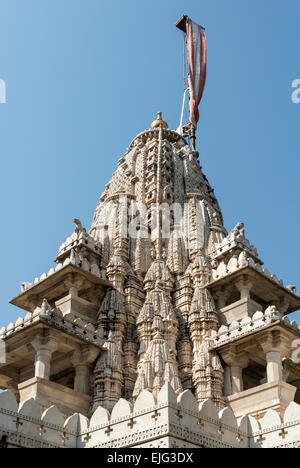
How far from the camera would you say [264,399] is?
25.5m

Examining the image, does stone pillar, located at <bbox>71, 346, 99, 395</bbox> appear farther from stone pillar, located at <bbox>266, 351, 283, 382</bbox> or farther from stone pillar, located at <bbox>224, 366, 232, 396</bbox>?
stone pillar, located at <bbox>266, 351, 283, 382</bbox>

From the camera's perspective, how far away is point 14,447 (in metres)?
17.0

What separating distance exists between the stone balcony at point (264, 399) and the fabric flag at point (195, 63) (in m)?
26.2

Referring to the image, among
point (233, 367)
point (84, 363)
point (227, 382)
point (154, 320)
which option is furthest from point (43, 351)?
point (233, 367)

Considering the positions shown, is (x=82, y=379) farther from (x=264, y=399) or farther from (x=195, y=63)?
(x=195, y=63)

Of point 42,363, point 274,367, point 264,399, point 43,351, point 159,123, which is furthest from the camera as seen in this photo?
point 159,123

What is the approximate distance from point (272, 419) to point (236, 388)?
9.39 m

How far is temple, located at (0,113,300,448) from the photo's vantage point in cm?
2650

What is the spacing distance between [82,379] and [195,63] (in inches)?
1209

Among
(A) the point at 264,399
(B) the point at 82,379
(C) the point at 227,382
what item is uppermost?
(B) the point at 82,379

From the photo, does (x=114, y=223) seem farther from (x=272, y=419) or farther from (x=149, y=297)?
(x=272, y=419)

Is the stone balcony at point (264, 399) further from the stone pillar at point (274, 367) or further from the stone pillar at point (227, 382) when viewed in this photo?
the stone pillar at point (227, 382)

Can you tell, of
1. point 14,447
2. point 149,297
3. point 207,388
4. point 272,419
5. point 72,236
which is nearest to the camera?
point 14,447

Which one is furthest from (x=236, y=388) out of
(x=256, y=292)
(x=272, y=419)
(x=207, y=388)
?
(x=272, y=419)
